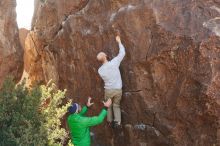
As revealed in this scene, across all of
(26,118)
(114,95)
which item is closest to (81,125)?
(26,118)

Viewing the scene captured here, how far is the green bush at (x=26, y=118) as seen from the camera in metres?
Result: 8.70

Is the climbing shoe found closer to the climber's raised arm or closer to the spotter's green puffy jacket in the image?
the climber's raised arm

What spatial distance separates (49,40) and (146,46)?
4013 mm

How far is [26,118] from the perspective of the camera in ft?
29.4

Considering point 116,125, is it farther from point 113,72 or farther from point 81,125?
point 81,125

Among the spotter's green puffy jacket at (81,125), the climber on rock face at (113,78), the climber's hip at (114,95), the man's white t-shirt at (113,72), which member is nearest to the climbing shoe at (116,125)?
the climber on rock face at (113,78)

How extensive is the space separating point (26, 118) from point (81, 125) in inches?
43.2

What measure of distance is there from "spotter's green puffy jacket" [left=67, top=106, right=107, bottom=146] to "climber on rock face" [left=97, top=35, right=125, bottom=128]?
130 centimetres

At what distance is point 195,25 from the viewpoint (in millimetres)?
10008

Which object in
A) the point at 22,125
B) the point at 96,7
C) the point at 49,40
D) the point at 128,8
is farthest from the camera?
the point at 49,40

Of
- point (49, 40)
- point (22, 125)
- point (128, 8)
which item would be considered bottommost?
point (22, 125)

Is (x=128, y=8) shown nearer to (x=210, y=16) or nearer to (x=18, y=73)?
(x=210, y=16)

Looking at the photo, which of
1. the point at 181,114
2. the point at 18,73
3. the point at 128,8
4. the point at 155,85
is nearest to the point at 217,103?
the point at 181,114

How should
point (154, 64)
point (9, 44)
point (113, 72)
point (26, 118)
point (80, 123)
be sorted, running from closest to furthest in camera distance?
point (26, 118) < point (80, 123) < point (113, 72) < point (154, 64) < point (9, 44)
